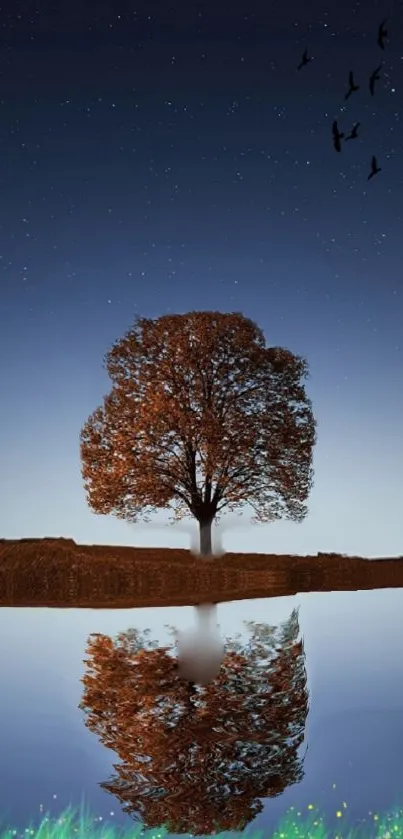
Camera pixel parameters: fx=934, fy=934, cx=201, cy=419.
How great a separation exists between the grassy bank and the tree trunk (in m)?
0.89

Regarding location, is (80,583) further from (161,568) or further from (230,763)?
(230,763)

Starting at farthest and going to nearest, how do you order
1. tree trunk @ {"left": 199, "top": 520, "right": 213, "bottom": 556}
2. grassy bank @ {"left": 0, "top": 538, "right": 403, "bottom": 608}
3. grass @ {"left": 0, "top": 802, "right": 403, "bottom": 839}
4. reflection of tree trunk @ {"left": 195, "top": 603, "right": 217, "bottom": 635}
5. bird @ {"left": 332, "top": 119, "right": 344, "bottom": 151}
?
tree trunk @ {"left": 199, "top": 520, "right": 213, "bottom": 556}, grassy bank @ {"left": 0, "top": 538, "right": 403, "bottom": 608}, reflection of tree trunk @ {"left": 195, "top": 603, "right": 217, "bottom": 635}, bird @ {"left": 332, "top": 119, "right": 344, "bottom": 151}, grass @ {"left": 0, "top": 802, "right": 403, "bottom": 839}

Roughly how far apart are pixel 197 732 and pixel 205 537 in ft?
84.1

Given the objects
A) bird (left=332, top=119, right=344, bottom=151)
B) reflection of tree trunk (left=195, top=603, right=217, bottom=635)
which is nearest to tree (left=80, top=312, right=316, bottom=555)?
reflection of tree trunk (left=195, top=603, right=217, bottom=635)

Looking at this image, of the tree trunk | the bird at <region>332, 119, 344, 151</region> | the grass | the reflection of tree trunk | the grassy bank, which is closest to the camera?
the grass

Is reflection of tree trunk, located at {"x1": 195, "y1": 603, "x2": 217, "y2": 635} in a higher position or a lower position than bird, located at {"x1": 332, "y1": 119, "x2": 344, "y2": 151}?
lower

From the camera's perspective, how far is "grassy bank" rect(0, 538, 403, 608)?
24.5 metres

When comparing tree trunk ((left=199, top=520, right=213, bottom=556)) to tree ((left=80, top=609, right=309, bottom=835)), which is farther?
tree trunk ((left=199, top=520, right=213, bottom=556))

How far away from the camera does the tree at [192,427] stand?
1315 inches

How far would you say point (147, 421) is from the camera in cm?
3325

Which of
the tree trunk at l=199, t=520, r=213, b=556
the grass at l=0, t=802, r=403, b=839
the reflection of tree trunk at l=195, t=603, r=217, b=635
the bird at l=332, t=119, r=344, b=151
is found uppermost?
the bird at l=332, t=119, r=344, b=151

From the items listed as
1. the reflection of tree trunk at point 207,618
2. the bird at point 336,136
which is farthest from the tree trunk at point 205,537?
the bird at point 336,136

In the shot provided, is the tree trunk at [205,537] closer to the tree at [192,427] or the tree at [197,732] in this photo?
the tree at [192,427]

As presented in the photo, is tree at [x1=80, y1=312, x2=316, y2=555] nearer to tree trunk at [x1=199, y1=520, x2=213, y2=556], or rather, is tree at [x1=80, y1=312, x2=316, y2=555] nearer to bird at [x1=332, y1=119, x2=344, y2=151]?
tree trunk at [x1=199, y1=520, x2=213, y2=556]
